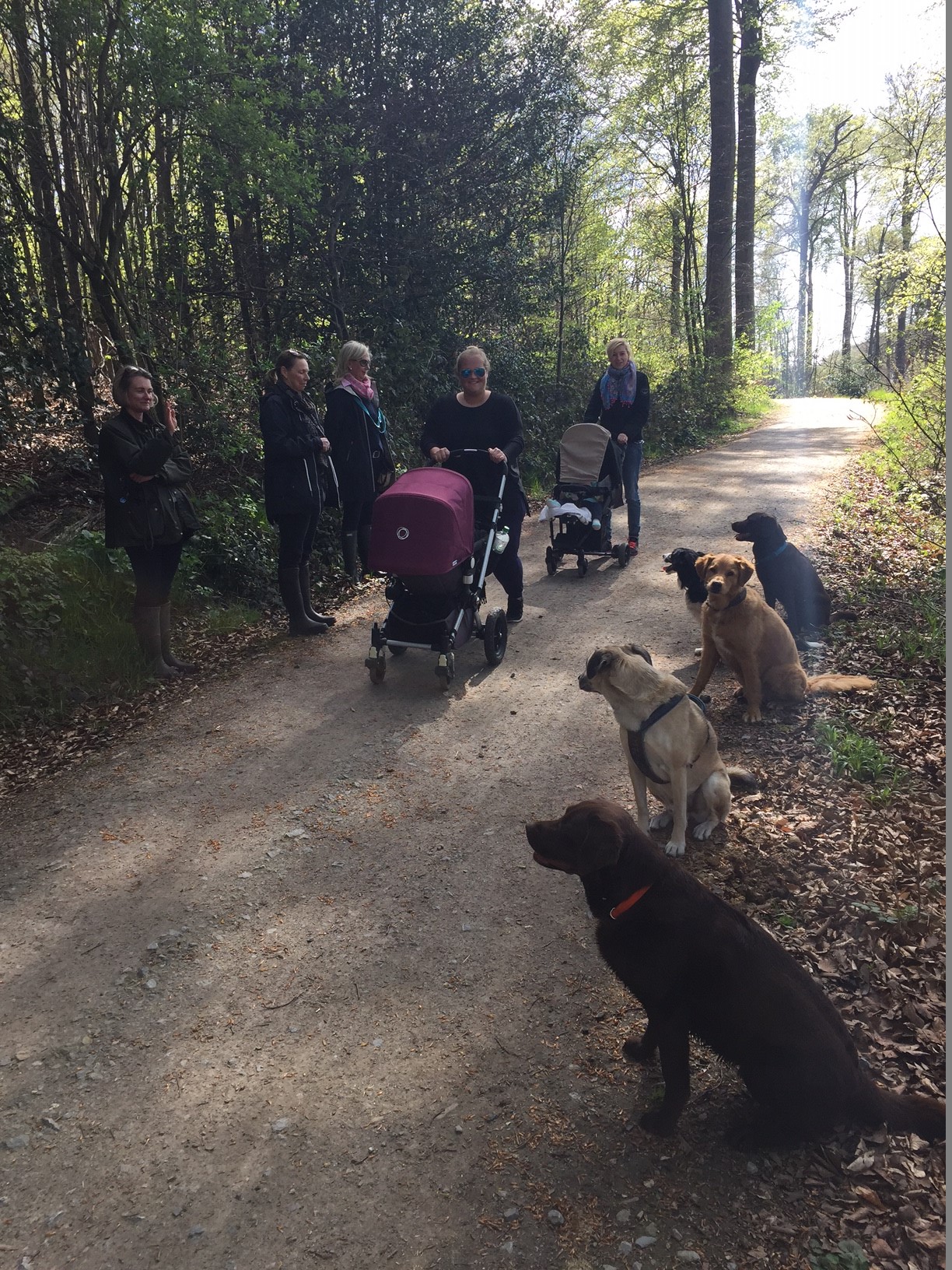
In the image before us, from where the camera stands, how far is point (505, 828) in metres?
4.61

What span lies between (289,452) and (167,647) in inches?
78.1

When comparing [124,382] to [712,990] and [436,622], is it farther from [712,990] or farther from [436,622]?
[712,990]

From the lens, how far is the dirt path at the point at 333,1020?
249 centimetres

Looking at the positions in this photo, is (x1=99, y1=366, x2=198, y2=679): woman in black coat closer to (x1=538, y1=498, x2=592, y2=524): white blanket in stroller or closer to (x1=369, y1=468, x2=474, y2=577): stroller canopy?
(x1=369, y1=468, x2=474, y2=577): stroller canopy

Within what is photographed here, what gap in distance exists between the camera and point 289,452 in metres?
6.85

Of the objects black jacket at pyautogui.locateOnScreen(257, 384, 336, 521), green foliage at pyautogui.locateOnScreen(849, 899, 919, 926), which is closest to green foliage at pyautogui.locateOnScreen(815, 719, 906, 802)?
green foliage at pyautogui.locateOnScreen(849, 899, 919, 926)

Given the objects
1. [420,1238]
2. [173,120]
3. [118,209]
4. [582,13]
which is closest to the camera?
[420,1238]

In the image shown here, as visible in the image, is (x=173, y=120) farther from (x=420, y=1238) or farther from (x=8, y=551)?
(x=420, y=1238)

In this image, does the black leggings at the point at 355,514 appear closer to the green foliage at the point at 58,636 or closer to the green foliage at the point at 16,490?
the green foliage at the point at 58,636

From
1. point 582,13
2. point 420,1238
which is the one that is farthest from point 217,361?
point 582,13

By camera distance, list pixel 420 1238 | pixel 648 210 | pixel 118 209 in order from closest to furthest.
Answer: pixel 420 1238 → pixel 118 209 → pixel 648 210

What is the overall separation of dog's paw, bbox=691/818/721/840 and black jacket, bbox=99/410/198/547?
4.51 m

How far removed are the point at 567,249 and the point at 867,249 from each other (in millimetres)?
37135

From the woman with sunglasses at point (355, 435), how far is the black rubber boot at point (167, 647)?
1828 millimetres
